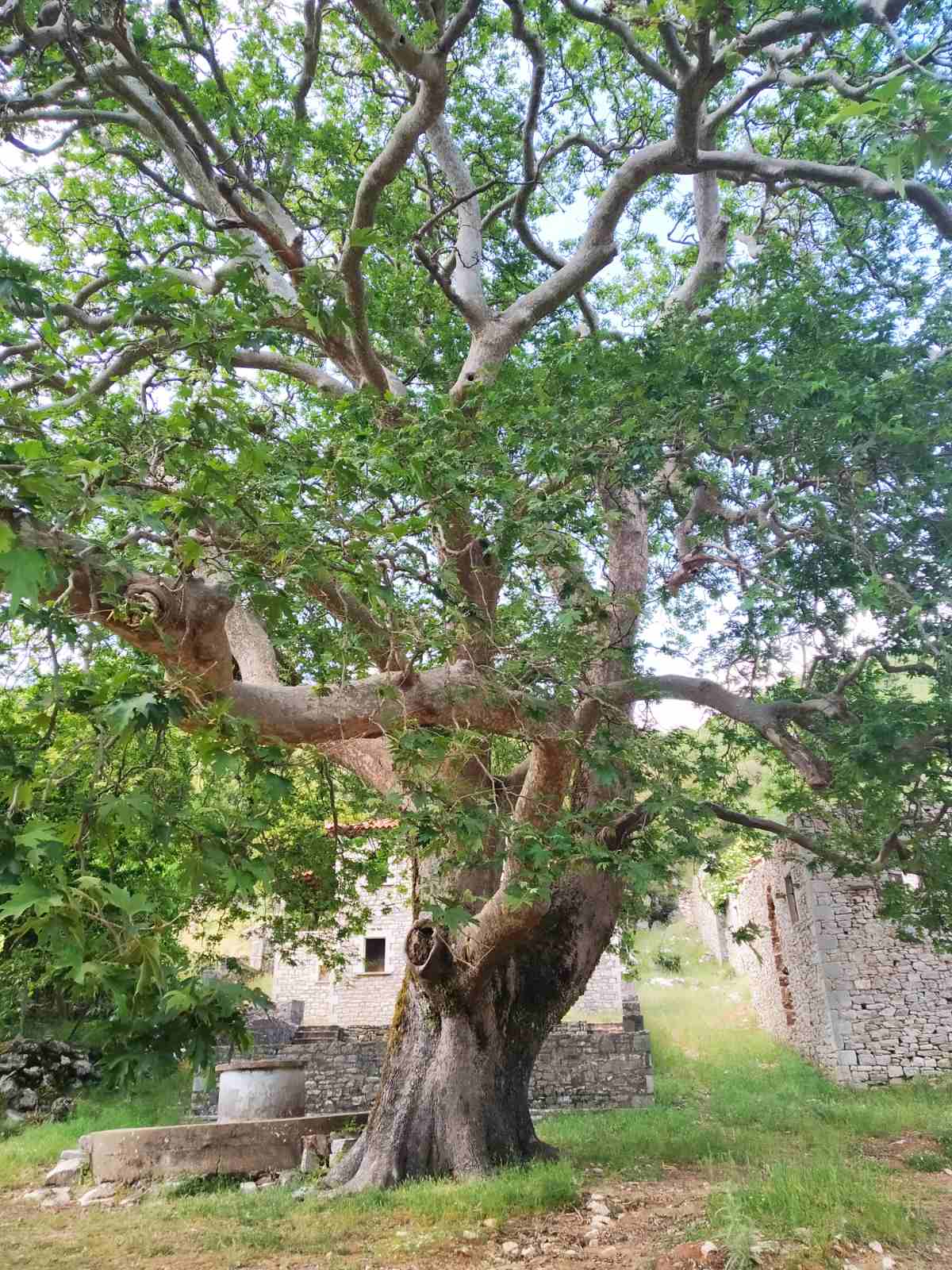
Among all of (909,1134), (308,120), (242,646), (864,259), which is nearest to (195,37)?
(308,120)

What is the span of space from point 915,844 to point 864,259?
15.8 ft

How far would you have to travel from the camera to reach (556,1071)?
41.0 feet

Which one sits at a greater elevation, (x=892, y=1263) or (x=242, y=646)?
(x=242, y=646)

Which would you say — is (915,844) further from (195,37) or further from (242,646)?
(195,37)

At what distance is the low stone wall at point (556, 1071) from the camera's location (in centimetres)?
1228

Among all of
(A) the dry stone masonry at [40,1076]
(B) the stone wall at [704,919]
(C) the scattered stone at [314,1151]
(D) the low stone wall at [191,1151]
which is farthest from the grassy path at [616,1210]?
(B) the stone wall at [704,919]

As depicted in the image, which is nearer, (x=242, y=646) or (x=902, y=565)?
(x=902, y=565)

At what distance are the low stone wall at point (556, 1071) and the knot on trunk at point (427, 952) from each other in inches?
234

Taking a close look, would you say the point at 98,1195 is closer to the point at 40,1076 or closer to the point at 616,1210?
the point at 616,1210

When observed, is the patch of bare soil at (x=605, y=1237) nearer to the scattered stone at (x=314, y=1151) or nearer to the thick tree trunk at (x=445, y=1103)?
the thick tree trunk at (x=445, y=1103)

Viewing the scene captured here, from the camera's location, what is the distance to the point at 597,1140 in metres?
8.91

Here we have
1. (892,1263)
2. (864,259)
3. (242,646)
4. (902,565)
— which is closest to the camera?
(892,1263)

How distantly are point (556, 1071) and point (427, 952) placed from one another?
22.2 ft

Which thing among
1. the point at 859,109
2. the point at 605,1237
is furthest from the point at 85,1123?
the point at 859,109
